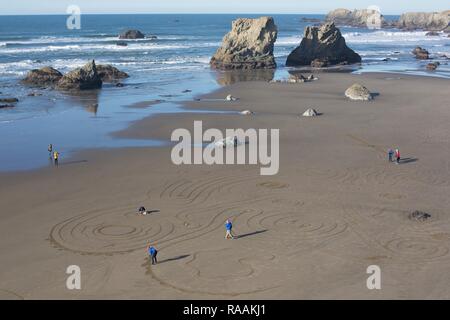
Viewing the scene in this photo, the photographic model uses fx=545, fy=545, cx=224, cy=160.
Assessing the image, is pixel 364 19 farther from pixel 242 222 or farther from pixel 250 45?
pixel 242 222

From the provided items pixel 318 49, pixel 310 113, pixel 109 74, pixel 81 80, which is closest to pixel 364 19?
pixel 318 49

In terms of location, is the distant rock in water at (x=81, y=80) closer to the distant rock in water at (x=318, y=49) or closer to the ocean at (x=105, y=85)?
the ocean at (x=105, y=85)

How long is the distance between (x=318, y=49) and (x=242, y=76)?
15567 millimetres

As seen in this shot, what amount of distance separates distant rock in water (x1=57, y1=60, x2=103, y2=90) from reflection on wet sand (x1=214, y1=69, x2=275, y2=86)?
12290 mm

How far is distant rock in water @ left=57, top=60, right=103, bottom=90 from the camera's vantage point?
50344 mm

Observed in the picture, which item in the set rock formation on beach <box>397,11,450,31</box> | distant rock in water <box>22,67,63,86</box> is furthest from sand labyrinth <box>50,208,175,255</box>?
rock formation on beach <box>397,11,450,31</box>

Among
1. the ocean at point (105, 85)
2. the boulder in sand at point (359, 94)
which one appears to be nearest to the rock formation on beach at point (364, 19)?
the ocean at point (105, 85)

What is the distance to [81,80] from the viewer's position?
165 feet

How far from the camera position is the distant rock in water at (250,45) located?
6738 centimetres

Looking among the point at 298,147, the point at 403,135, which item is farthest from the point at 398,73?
the point at 298,147

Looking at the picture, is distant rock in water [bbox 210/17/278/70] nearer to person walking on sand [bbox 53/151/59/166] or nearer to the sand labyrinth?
person walking on sand [bbox 53/151/59/166]

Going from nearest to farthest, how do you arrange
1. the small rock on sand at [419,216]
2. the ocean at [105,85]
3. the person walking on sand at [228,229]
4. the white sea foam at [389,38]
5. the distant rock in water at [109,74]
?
the person walking on sand at [228,229] → the small rock on sand at [419,216] → the ocean at [105,85] → the distant rock in water at [109,74] → the white sea foam at [389,38]

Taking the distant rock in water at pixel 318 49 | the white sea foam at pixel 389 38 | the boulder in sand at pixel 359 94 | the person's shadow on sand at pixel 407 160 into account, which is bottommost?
the person's shadow on sand at pixel 407 160

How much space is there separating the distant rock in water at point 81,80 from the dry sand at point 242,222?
19.2 m
